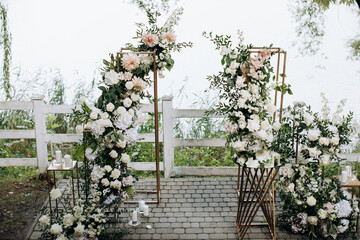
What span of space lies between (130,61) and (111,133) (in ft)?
2.44

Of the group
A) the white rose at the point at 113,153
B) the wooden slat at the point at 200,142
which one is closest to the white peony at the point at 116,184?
the white rose at the point at 113,153

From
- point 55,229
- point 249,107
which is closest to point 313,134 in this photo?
point 249,107

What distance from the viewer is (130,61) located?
3840mm

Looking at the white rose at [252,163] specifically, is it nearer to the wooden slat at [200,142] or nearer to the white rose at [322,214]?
the white rose at [322,214]

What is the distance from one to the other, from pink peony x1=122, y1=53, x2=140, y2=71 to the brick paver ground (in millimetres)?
1649

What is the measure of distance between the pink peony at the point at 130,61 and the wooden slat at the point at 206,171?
Answer: 1.88 metres

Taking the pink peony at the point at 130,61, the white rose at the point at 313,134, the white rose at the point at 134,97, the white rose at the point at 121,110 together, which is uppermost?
the pink peony at the point at 130,61

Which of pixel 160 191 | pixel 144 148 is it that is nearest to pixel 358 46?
pixel 144 148

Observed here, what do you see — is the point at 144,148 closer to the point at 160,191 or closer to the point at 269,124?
the point at 160,191

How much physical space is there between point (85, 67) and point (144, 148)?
2.66 m

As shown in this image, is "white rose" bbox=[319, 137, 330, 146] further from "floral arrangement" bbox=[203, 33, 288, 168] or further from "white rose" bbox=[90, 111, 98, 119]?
"white rose" bbox=[90, 111, 98, 119]

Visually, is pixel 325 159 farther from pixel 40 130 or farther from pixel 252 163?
pixel 40 130

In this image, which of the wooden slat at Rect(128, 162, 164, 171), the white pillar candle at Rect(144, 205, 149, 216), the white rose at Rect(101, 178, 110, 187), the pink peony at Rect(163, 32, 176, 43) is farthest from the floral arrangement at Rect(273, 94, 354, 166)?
the wooden slat at Rect(128, 162, 164, 171)

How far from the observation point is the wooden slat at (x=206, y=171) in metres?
5.23
